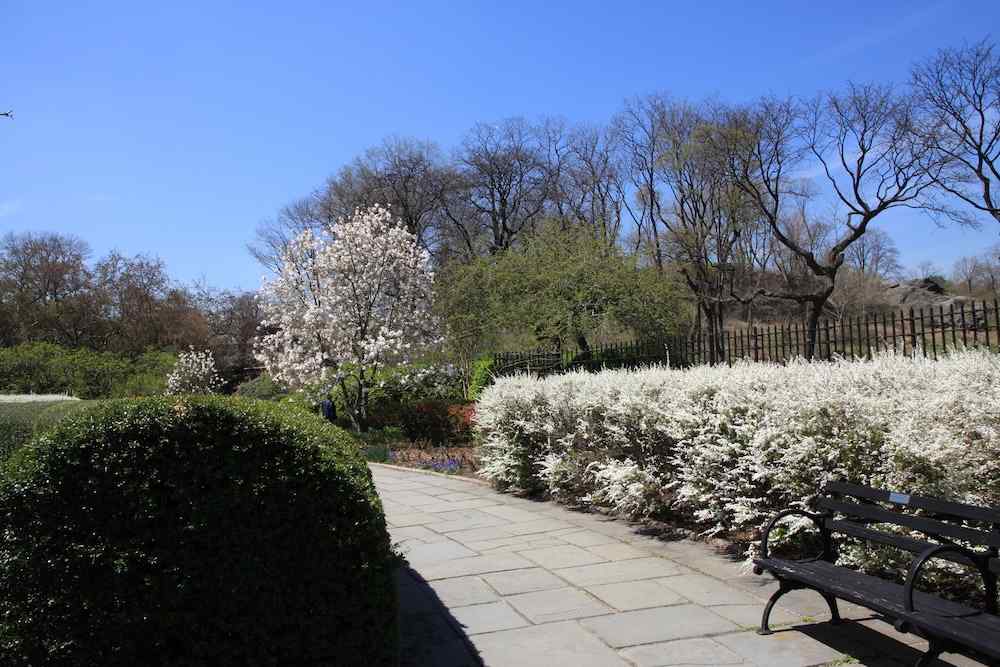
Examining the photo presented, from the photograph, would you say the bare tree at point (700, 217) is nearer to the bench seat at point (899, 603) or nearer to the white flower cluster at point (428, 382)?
the white flower cluster at point (428, 382)

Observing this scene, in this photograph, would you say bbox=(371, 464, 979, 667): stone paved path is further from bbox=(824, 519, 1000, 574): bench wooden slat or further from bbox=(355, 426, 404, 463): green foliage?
bbox=(355, 426, 404, 463): green foliage

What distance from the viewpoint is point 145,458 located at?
10.1 feet

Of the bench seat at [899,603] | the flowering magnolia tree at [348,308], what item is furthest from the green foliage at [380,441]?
the bench seat at [899,603]

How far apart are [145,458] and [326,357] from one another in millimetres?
15521

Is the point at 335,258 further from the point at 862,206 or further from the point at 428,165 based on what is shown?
the point at 428,165

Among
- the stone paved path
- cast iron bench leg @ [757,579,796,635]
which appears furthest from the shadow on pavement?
cast iron bench leg @ [757,579,796,635]

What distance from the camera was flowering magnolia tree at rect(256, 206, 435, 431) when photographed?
1827 centimetres

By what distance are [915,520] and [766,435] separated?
1.59 metres

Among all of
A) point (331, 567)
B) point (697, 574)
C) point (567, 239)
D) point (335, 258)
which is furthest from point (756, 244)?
point (331, 567)

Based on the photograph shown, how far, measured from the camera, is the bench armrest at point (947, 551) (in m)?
3.05

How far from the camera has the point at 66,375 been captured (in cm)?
2130

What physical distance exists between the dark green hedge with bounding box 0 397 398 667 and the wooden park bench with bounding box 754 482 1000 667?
7.22 feet

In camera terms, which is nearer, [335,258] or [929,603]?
[929,603]

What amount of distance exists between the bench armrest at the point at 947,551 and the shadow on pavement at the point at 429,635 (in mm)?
2098
